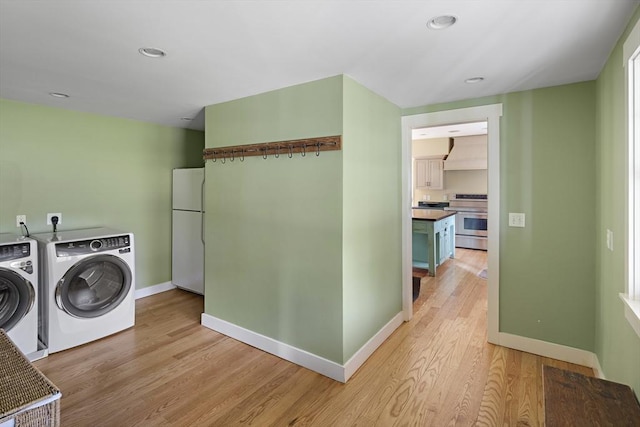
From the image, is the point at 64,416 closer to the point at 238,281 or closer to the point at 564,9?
the point at 238,281

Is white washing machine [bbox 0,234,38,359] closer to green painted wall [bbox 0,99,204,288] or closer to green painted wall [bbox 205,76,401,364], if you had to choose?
green painted wall [bbox 0,99,204,288]

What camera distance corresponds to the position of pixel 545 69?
226cm

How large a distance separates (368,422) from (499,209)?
203 centimetres

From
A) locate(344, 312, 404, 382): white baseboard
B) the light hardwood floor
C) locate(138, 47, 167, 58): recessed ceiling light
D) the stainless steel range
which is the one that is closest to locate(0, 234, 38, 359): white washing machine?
the light hardwood floor

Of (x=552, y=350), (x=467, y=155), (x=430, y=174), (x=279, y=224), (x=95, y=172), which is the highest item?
(x=467, y=155)

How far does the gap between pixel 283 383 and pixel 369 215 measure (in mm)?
1445

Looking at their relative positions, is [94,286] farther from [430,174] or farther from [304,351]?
[430,174]

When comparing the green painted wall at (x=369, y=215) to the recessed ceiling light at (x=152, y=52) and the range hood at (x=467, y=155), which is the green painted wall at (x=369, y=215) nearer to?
the recessed ceiling light at (x=152, y=52)

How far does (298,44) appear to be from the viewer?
1.89m

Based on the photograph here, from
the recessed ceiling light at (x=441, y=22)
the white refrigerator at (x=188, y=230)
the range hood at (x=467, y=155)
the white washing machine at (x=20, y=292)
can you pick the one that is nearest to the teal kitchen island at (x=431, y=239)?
the range hood at (x=467, y=155)

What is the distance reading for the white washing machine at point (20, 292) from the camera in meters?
2.58

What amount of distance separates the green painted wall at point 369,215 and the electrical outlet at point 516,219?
1.00 meters

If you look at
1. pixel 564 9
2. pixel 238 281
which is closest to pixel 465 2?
pixel 564 9

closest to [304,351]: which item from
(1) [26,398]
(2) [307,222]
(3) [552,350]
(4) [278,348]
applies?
(4) [278,348]
